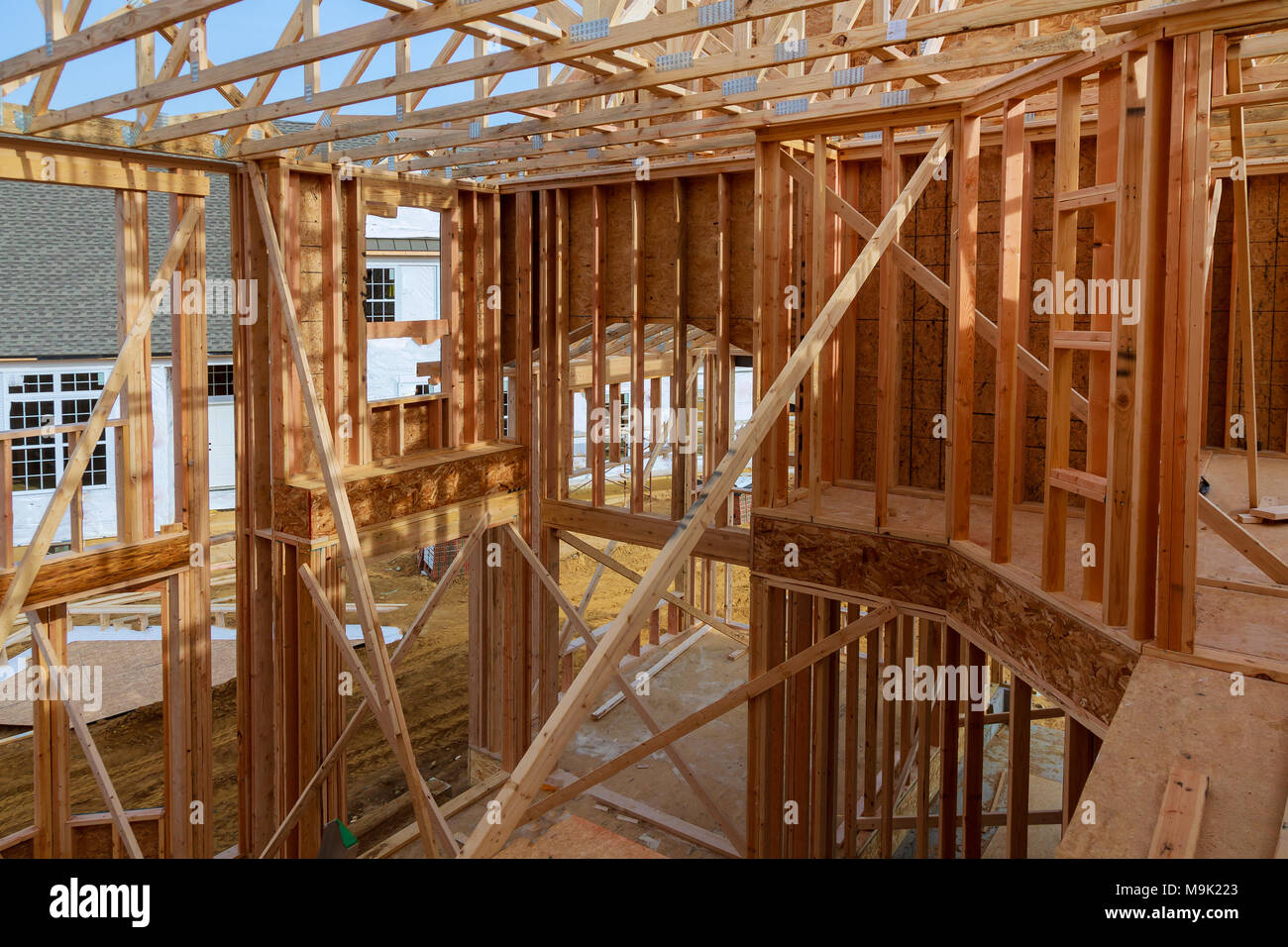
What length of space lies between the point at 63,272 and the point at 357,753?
13.8 m

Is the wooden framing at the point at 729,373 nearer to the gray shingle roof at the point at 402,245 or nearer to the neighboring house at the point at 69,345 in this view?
the neighboring house at the point at 69,345

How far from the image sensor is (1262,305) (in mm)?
9062

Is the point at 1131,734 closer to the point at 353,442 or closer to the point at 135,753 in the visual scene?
the point at 353,442

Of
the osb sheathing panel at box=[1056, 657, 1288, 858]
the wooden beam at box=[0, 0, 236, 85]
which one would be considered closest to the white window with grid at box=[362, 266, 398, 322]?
the wooden beam at box=[0, 0, 236, 85]

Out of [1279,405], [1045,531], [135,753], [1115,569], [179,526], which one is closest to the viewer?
[1115,569]

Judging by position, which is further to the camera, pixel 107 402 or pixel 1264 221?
pixel 1264 221

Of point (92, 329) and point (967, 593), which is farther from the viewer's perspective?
point (92, 329)

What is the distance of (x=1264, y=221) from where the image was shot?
9.02 metres

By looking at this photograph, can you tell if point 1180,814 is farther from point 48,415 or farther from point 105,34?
point 48,415

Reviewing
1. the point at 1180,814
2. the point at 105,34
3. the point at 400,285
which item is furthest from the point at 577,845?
the point at 400,285

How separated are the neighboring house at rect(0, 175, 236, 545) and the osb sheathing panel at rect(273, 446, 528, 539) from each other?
28.6ft

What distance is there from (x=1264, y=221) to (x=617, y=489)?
15987 mm
